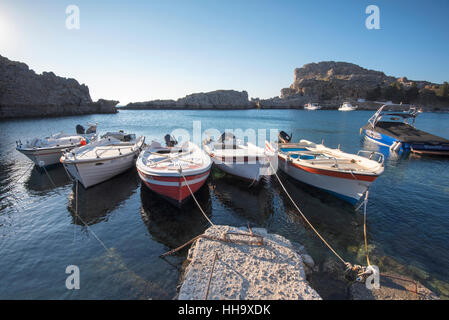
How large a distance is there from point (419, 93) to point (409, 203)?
15643cm

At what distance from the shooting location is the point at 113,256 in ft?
23.5

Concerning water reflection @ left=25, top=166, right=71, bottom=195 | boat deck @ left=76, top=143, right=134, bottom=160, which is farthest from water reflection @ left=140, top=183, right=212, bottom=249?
water reflection @ left=25, top=166, right=71, bottom=195

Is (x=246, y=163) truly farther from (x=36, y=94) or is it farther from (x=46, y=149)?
(x=36, y=94)

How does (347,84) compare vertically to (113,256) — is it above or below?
above

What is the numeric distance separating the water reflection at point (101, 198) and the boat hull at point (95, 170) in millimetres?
459

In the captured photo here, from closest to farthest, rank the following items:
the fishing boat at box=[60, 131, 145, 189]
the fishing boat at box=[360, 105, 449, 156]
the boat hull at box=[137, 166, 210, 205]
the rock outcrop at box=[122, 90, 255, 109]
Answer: the boat hull at box=[137, 166, 210, 205] → the fishing boat at box=[60, 131, 145, 189] → the fishing boat at box=[360, 105, 449, 156] → the rock outcrop at box=[122, 90, 255, 109]

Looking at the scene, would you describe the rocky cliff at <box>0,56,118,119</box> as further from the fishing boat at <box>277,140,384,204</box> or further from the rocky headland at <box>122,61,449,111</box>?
the fishing boat at <box>277,140,384,204</box>

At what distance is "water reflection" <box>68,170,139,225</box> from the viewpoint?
986 centimetres

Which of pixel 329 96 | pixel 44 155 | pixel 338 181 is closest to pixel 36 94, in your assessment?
pixel 44 155

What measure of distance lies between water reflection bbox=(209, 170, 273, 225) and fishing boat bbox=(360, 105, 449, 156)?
21.7m

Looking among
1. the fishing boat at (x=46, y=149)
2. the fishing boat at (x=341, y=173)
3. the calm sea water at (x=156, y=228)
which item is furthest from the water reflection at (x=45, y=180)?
the fishing boat at (x=341, y=173)

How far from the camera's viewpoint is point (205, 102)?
146 metres
